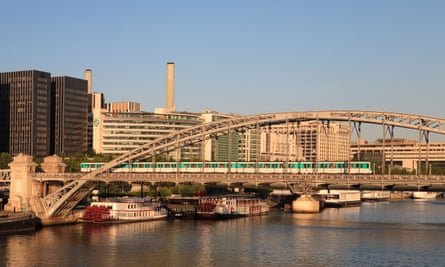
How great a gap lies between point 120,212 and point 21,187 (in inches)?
488

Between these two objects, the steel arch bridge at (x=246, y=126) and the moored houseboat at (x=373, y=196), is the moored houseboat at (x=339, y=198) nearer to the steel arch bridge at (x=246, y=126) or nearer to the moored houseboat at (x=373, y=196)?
the moored houseboat at (x=373, y=196)

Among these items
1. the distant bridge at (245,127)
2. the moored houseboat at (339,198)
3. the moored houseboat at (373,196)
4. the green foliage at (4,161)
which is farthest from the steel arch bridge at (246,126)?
the moored houseboat at (373,196)

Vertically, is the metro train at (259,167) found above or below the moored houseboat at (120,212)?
above

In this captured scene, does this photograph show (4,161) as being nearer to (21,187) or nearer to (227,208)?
(21,187)

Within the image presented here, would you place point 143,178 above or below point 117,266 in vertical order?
above

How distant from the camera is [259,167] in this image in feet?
356

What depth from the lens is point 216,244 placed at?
7044cm

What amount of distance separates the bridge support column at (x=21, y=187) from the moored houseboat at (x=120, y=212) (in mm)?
7055

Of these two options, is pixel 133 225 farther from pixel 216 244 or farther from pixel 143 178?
pixel 216 244

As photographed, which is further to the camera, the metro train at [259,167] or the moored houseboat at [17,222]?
the metro train at [259,167]

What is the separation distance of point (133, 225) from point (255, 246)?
79.9 feet

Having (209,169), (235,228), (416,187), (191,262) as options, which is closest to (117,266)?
(191,262)

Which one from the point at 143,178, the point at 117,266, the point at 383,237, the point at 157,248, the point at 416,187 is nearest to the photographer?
the point at 117,266

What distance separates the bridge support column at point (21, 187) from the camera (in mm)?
90125
